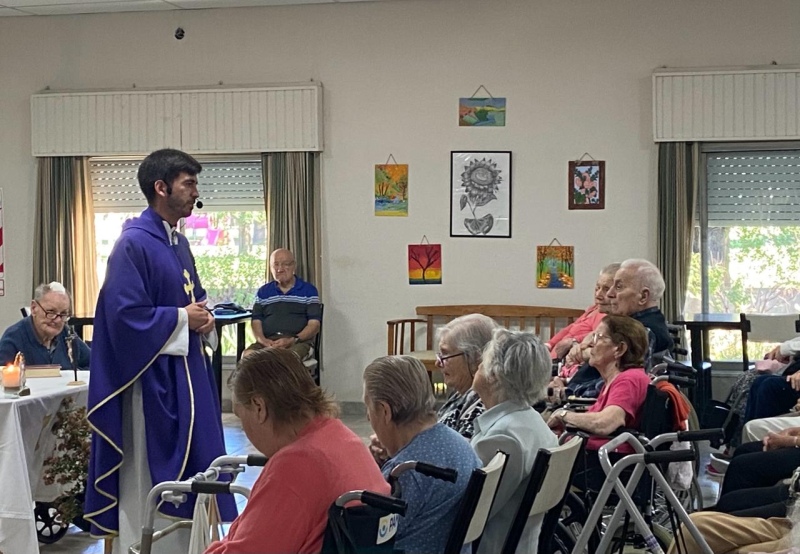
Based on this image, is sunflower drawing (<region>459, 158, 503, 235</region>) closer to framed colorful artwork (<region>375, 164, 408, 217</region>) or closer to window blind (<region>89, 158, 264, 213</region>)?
framed colorful artwork (<region>375, 164, 408, 217</region>)

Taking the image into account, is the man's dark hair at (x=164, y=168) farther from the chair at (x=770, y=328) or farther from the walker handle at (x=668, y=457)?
the chair at (x=770, y=328)

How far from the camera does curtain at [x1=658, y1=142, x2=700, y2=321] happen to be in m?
7.38

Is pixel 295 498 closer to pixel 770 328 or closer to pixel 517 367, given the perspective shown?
pixel 517 367

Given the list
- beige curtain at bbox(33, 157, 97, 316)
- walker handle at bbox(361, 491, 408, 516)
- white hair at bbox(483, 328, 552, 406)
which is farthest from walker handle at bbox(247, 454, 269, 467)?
beige curtain at bbox(33, 157, 97, 316)

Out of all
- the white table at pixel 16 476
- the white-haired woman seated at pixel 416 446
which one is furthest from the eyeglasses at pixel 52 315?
the white-haired woman seated at pixel 416 446

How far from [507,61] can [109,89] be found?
3.23 metres

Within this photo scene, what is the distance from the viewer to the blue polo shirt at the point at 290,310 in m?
7.64

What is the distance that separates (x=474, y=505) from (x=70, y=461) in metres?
2.51

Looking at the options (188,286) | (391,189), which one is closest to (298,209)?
(391,189)

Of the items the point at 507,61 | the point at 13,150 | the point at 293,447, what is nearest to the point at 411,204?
the point at 507,61

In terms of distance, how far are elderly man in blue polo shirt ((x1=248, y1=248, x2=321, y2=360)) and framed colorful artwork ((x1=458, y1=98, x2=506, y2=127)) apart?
1.69 meters

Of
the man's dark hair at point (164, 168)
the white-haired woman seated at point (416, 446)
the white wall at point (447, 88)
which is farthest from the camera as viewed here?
the white wall at point (447, 88)

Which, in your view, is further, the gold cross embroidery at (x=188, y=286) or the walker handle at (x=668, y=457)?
the gold cross embroidery at (x=188, y=286)

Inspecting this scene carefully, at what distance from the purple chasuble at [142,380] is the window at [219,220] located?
4.55m
